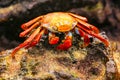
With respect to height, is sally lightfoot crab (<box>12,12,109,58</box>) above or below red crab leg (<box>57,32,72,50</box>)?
above

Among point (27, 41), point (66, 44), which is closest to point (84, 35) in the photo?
point (66, 44)

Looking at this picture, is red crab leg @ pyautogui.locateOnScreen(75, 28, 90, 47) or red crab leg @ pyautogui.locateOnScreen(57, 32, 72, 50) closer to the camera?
red crab leg @ pyautogui.locateOnScreen(57, 32, 72, 50)

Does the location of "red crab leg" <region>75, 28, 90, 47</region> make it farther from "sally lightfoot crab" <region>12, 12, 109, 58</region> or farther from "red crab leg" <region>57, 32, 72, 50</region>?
"red crab leg" <region>57, 32, 72, 50</region>

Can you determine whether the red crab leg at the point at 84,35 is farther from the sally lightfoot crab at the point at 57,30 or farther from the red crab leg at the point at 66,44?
the red crab leg at the point at 66,44

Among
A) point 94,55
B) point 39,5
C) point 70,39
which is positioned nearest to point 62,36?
point 70,39

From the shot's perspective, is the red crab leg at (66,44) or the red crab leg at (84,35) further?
the red crab leg at (84,35)

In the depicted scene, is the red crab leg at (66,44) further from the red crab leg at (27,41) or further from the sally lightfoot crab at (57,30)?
the red crab leg at (27,41)

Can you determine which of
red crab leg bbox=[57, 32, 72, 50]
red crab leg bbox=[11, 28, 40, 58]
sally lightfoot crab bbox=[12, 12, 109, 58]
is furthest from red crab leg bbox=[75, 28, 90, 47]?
red crab leg bbox=[11, 28, 40, 58]

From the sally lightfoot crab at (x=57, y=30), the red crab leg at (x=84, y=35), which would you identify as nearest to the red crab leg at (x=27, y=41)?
the sally lightfoot crab at (x=57, y=30)

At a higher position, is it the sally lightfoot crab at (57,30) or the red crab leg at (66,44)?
the sally lightfoot crab at (57,30)
